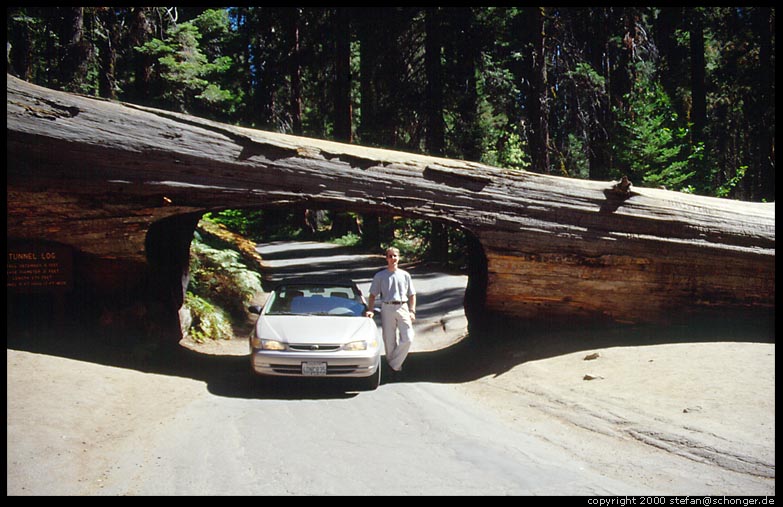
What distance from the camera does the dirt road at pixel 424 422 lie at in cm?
505

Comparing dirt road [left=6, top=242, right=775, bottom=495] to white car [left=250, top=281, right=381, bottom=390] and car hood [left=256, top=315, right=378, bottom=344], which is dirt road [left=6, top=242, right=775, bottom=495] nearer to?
white car [left=250, top=281, right=381, bottom=390]

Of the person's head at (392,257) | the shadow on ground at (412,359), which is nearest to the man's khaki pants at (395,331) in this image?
the shadow on ground at (412,359)

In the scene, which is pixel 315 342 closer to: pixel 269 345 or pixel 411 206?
pixel 269 345

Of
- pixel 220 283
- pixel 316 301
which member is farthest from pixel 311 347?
pixel 220 283

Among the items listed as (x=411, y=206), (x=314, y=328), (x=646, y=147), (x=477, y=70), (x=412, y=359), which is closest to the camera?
(x=314, y=328)

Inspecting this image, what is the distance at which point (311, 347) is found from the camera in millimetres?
8195

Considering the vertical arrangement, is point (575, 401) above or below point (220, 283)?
below

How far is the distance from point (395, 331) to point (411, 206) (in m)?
2.16

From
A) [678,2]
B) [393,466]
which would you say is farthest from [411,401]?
[678,2]

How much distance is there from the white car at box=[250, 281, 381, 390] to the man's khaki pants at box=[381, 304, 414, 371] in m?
0.39

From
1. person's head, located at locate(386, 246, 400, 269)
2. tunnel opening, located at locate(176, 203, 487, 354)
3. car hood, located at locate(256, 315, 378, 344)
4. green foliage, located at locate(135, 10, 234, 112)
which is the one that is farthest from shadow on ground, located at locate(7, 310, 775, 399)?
green foliage, located at locate(135, 10, 234, 112)

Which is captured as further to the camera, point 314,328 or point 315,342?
point 314,328

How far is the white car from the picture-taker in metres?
8.11
